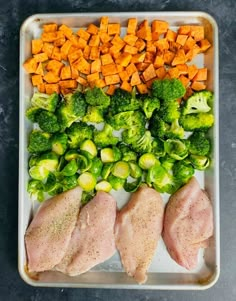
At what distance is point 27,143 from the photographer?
2.94 meters

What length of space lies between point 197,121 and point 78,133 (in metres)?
0.70

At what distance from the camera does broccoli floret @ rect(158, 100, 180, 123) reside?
9.36 ft

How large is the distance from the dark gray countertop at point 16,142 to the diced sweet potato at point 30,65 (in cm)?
18

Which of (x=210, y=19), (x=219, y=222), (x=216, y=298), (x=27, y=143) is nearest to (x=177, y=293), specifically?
(x=216, y=298)

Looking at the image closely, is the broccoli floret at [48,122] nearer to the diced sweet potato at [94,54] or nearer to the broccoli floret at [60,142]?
the broccoli floret at [60,142]

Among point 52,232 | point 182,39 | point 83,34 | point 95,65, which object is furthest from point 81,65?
point 52,232

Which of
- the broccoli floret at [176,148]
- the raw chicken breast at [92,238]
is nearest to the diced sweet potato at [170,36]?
the broccoli floret at [176,148]

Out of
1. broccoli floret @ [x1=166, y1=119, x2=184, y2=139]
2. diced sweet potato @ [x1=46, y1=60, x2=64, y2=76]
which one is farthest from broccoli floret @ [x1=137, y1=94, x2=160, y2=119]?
diced sweet potato @ [x1=46, y1=60, x2=64, y2=76]

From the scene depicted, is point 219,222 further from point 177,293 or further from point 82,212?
point 82,212

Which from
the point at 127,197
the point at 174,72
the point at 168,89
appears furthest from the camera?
the point at 127,197

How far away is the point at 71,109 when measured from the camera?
2865 millimetres

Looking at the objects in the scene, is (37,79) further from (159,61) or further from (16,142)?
(159,61)

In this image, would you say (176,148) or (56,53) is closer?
(176,148)

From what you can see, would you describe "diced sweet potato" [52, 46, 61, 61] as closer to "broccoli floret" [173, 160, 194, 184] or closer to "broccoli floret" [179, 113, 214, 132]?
"broccoli floret" [179, 113, 214, 132]
